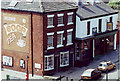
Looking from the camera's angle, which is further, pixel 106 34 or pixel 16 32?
pixel 106 34

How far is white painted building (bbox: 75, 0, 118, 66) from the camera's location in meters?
52.3

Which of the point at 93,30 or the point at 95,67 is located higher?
the point at 93,30

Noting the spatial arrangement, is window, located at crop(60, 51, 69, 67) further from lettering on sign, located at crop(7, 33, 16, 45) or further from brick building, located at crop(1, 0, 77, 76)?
lettering on sign, located at crop(7, 33, 16, 45)

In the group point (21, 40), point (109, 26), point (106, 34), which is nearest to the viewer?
point (21, 40)

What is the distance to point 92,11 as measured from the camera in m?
55.9

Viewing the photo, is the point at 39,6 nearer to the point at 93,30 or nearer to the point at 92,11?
the point at 93,30

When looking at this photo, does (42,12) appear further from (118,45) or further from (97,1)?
(118,45)

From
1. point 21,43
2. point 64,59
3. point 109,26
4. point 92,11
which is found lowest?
point 64,59

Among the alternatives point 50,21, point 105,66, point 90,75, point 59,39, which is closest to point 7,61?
point 59,39

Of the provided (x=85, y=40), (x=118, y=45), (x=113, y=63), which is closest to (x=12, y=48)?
(x=85, y=40)

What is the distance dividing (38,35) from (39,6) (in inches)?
151

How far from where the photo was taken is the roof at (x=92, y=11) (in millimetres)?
53172

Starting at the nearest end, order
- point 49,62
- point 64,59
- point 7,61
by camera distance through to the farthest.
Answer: point 49,62 < point 64,59 < point 7,61

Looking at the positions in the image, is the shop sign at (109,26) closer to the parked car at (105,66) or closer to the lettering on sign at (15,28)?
the parked car at (105,66)
